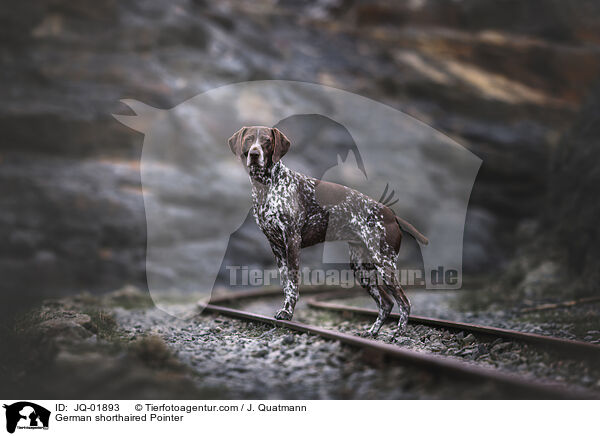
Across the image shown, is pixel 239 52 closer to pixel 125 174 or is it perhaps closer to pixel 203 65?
pixel 203 65

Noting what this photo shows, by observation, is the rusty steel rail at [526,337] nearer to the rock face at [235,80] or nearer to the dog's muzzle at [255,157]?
the dog's muzzle at [255,157]

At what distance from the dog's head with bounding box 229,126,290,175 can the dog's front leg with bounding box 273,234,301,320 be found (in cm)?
67

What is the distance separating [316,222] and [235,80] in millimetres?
12753

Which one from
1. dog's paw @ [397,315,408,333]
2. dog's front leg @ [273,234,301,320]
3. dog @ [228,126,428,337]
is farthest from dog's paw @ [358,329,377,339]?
dog's front leg @ [273,234,301,320]

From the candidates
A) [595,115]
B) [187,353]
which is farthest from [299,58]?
[187,353]

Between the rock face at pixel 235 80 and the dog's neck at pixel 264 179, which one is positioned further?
the rock face at pixel 235 80

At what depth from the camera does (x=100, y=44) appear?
13.6m

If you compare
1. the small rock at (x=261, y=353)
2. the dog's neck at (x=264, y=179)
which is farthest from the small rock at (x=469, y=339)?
the dog's neck at (x=264, y=179)

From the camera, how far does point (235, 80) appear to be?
15.3 m

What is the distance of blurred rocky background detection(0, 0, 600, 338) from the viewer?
32.5 ft

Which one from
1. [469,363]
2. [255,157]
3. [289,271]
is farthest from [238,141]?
[469,363]
